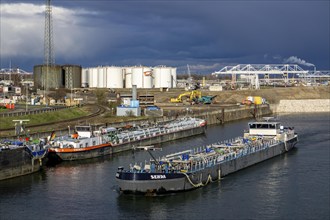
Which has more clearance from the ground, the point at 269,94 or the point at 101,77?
the point at 101,77

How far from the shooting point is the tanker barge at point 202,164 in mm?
38062

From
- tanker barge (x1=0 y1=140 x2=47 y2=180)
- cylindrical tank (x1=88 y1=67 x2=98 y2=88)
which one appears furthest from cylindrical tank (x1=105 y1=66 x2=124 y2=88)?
tanker barge (x1=0 y1=140 x2=47 y2=180)

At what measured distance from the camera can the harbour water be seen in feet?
115

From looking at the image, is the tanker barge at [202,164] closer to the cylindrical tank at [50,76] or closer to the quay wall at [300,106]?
the quay wall at [300,106]

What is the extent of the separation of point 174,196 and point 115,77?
13781 cm

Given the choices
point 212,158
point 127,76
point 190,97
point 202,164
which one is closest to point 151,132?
point 212,158

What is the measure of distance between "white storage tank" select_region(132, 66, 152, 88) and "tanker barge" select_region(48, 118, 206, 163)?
313 ft

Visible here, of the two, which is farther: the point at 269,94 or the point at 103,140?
the point at 269,94

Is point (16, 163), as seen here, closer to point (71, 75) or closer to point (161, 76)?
point (71, 75)

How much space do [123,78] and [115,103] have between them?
67234 millimetres

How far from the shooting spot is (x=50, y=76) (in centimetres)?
15188

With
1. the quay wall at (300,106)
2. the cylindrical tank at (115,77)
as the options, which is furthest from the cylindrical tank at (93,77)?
the quay wall at (300,106)

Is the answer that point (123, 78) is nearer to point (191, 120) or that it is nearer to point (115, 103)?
point (115, 103)

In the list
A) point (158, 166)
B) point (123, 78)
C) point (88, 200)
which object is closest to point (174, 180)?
point (158, 166)
